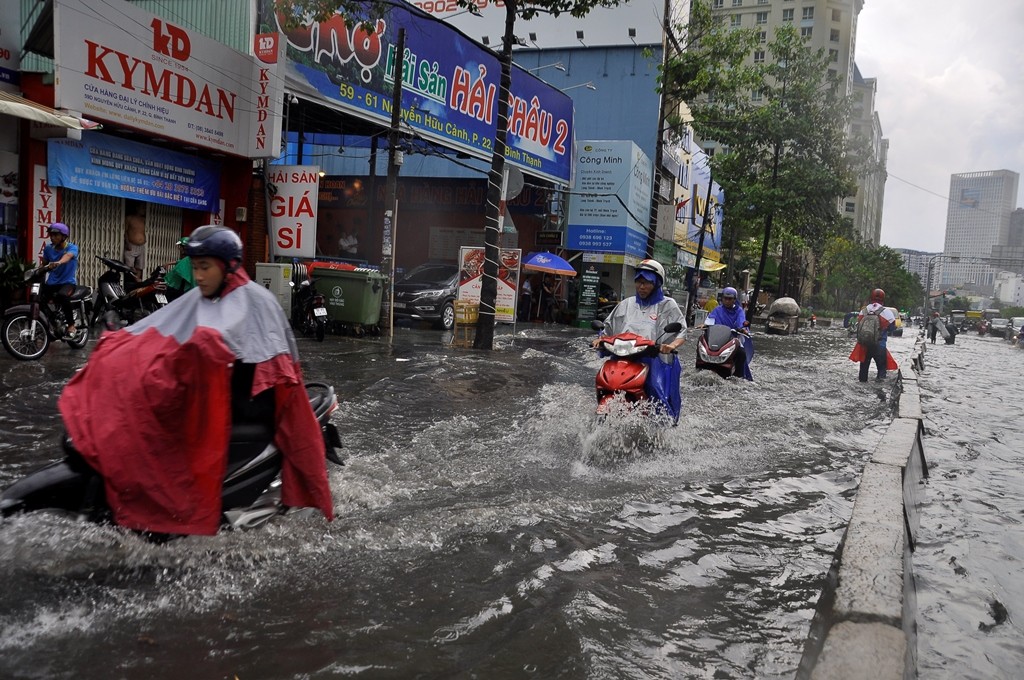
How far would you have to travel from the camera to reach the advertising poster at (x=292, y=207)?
14500 millimetres

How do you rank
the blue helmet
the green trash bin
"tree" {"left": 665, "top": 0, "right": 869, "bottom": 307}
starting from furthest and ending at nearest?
"tree" {"left": 665, "top": 0, "right": 869, "bottom": 307} < the green trash bin < the blue helmet

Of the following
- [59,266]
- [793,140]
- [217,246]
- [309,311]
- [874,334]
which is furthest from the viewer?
[793,140]

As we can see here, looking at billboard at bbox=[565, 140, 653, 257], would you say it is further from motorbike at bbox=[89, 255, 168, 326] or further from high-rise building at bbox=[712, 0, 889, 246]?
motorbike at bbox=[89, 255, 168, 326]

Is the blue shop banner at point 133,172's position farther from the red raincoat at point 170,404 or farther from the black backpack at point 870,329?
the black backpack at point 870,329

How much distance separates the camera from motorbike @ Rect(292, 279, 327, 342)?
13141mm

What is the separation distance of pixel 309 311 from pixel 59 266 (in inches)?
178

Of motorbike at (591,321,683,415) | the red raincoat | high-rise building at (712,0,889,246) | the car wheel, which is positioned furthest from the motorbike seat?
high-rise building at (712,0,889,246)

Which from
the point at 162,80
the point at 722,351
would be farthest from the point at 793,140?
the point at 162,80

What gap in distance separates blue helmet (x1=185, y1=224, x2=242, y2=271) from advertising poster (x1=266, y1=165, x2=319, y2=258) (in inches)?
458

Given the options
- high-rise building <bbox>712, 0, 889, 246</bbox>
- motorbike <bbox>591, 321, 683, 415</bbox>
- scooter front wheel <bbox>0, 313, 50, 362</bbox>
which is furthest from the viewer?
high-rise building <bbox>712, 0, 889, 246</bbox>

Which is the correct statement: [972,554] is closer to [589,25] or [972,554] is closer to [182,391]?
[182,391]

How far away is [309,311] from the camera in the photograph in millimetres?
13367

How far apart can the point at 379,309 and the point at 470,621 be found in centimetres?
1193

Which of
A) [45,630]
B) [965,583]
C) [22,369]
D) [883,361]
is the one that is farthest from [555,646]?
[883,361]
